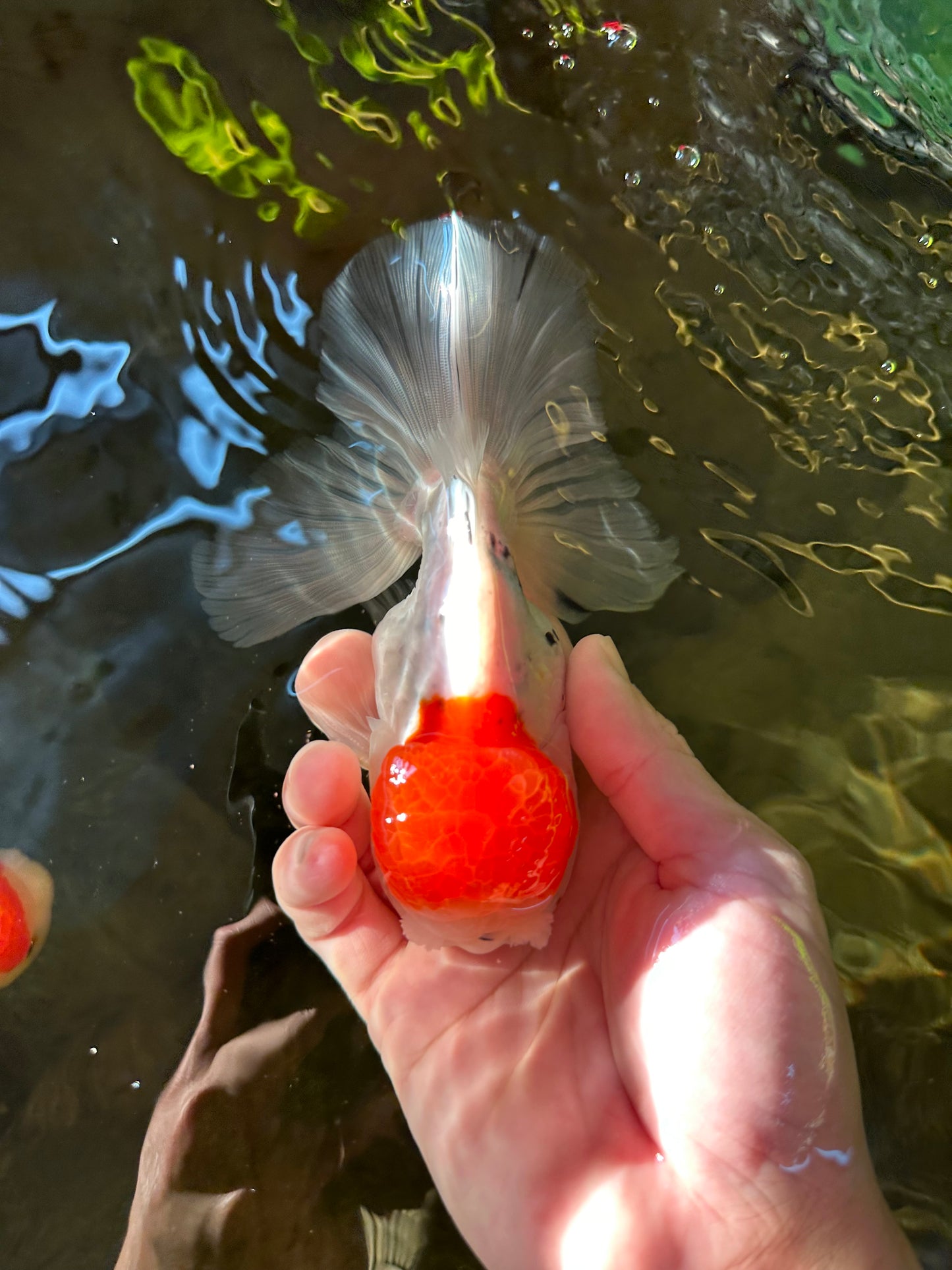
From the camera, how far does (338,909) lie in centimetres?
141

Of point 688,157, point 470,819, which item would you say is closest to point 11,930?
point 470,819

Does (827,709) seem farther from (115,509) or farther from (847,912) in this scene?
(115,509)

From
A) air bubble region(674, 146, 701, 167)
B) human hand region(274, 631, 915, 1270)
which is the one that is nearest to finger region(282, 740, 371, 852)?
human hand region(274, 631, 915, 1270)

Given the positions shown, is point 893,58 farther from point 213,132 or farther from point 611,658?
point 611,658

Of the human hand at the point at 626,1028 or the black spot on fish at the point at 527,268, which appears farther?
the black spot on fish at the point at 527,268

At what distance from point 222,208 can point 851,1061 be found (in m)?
1.90

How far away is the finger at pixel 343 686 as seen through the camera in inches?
58.4

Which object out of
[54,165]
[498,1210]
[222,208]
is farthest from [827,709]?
[54,165]

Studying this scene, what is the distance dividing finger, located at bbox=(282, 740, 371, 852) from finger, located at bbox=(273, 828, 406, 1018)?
0.05m

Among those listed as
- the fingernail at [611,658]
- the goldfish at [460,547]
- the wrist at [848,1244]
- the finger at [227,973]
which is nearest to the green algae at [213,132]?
the goldfish at [460,547]

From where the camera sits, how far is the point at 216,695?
178cm

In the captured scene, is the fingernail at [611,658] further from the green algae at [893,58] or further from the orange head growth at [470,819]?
the green algae at [893,58]

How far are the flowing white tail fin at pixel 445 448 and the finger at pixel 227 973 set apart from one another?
537 millimetres

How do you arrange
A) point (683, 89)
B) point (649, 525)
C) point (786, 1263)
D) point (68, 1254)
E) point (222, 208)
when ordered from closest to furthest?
point (786, 1263) → point (68, 1254) → point (649, 525) → point (222, 208) → point (683, 89)
